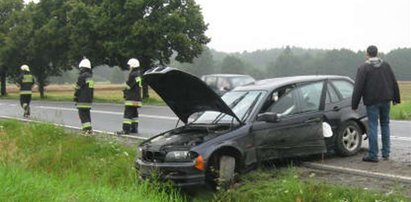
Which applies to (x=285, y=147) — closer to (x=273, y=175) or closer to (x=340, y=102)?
(x=273, y=175)

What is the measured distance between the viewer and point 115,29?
37.0 meters

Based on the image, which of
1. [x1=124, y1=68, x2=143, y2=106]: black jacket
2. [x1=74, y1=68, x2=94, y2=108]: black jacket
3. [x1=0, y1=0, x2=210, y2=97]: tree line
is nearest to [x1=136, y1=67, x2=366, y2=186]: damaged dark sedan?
[x1=124, y1=68, x2=143, y2=106]: black jacket

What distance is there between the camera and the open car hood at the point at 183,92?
8219 mm

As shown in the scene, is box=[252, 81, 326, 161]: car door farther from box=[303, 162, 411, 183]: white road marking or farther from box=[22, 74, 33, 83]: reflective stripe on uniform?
box=[22, 74, 33, 83]: reflective stripe on uniform

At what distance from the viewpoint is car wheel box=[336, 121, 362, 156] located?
31.1ft

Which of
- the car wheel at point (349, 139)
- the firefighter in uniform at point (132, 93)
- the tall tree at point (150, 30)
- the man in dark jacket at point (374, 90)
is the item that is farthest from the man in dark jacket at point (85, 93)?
the tall tree at point (150, 30)

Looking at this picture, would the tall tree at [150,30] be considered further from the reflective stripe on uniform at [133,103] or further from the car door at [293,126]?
the car door at [293,126]

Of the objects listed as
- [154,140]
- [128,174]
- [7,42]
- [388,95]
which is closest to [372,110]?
Result: [388,95]

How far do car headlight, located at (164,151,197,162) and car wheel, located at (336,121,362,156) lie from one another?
2.99m

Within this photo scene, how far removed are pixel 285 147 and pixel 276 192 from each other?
160 cm

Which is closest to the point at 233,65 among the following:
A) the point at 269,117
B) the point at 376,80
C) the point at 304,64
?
the point at 304,64

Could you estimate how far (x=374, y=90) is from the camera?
29.0 ft

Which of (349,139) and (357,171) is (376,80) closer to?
(349,139)

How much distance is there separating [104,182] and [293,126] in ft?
10.0
